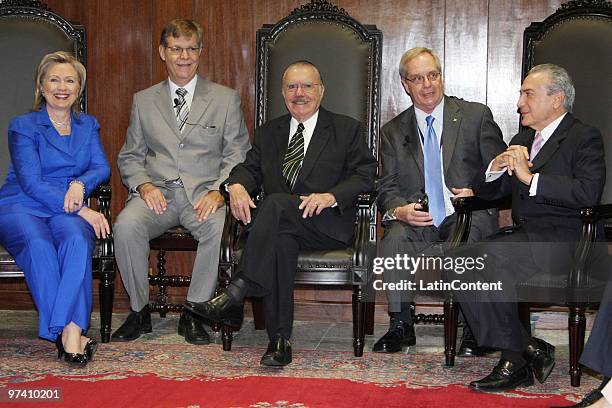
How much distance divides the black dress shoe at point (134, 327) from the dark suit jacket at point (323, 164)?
85cm

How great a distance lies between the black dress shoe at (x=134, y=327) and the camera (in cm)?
450

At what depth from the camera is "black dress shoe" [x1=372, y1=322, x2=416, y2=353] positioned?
169 inches

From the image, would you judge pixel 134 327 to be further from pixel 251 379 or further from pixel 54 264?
pixel 251 379

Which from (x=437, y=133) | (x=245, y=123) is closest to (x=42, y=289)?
(x=245, y=123)

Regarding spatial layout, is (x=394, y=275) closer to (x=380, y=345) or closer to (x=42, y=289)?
(x=380, y=345)

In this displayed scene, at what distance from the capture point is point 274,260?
4.05 metres

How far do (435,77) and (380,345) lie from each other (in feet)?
4.40

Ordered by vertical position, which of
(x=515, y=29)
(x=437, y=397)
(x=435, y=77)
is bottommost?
(x=437, y=397)

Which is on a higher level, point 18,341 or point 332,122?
point 332,122

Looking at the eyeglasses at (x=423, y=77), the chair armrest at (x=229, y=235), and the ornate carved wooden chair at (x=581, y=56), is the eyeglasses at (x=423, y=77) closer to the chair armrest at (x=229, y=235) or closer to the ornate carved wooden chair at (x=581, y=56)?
the ornate carved wooden chair at (x=581, y=56)

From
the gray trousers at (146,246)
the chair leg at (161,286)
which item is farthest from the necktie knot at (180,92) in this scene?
the chair leg at (161,286)

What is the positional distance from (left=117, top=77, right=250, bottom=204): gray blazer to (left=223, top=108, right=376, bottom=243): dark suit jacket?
0.23 metres

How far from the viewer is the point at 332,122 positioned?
455 cm

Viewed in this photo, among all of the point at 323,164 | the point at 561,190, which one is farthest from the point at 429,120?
the point at 561,190
